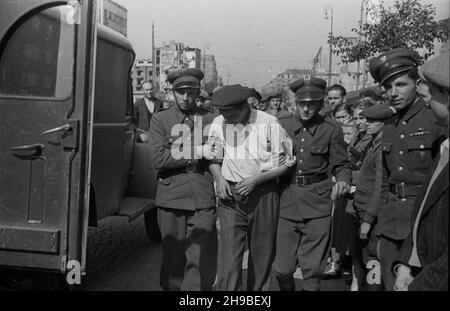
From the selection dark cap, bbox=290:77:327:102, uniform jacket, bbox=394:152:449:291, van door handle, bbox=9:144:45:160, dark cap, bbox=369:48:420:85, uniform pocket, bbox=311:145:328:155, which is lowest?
uniform jacket, bbox=394:152:449:291

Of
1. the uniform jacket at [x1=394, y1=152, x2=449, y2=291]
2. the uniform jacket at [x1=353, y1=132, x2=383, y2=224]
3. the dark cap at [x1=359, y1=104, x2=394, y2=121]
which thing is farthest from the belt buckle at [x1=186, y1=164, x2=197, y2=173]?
the uniform jacket at [x1=394, y1=152, x2=449, y2=291]

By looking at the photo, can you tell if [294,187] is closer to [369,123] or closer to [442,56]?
[369,123]

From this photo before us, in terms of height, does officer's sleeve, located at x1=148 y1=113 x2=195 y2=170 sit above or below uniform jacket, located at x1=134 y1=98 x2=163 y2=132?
below

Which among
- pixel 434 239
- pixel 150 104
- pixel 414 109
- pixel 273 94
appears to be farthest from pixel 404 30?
pixel 434 239

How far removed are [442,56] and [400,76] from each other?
1271mm

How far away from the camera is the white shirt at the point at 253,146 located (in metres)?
4.06

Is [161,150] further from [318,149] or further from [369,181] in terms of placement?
[369,181]

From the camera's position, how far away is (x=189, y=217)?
4.40 metres

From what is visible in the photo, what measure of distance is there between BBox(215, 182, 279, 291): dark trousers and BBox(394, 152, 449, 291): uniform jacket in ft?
6.02

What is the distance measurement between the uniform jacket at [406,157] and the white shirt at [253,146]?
33.4 inches

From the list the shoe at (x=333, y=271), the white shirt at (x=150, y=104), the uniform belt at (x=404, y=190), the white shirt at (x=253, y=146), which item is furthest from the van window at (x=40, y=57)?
the white shirt at (x=150, y=104)

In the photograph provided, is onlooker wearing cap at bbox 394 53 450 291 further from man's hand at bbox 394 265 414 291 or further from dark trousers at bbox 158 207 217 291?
dark trousers at bbox 158 207 217 291

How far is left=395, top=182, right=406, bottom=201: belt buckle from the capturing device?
3406mm
